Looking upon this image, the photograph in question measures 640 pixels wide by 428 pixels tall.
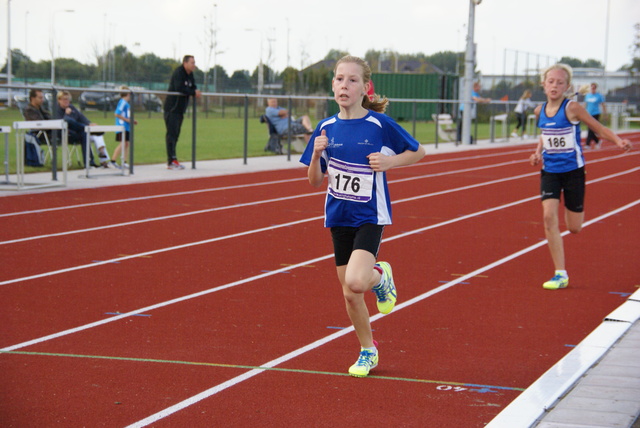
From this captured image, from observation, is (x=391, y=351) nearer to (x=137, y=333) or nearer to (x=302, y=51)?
(x=137, y=333)

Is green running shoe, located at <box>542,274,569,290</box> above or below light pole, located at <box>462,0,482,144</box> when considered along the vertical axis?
below

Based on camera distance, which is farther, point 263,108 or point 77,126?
point 263,108

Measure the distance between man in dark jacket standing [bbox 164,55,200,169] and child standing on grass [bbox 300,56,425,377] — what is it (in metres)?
12.4

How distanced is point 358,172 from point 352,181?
0.19 feet

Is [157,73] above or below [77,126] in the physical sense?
above

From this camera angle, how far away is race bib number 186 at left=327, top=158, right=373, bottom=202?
4977 millimetres

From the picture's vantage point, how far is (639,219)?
12070 millimetres

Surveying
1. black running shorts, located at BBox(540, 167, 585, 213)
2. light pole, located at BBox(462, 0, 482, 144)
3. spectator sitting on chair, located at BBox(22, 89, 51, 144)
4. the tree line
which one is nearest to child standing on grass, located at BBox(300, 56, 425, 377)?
black running shorts, located at BBox(540, 167, 585, 213)

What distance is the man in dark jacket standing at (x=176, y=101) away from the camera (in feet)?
56.3

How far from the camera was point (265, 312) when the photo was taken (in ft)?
21.3

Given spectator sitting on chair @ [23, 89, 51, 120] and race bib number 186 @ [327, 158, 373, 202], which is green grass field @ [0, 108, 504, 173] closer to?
spectator sitting on chair @ [23, 89, 51, 120]

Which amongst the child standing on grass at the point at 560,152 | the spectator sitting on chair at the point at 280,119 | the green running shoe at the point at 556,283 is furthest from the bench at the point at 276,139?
the green running shoe at the point at 556,283

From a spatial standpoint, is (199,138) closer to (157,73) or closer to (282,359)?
(282,359)

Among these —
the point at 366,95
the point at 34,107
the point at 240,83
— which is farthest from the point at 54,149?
the point at 240,83
